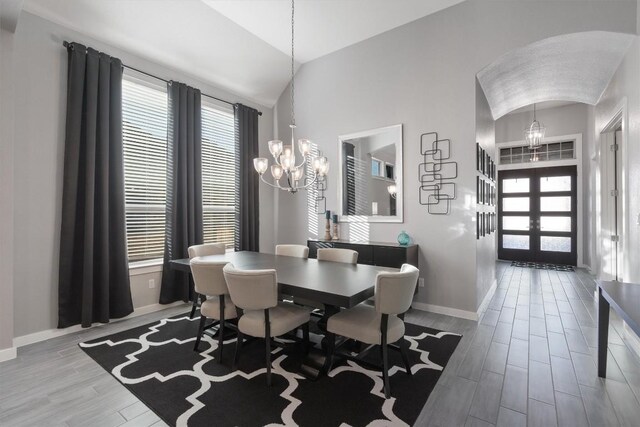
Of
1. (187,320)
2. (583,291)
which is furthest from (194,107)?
(583,291)

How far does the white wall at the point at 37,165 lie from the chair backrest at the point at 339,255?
2783 mm

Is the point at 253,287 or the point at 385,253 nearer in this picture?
the point at 253,287

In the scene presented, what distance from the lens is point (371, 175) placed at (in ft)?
14.6

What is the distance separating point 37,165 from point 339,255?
10.4 feet

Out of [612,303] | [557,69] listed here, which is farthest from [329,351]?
[557,69]

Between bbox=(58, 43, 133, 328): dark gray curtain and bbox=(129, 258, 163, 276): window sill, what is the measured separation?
240 mm

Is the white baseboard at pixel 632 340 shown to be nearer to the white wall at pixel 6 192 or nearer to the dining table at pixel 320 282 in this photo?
the dining table at pixel 320 282

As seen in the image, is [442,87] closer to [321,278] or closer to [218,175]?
[321,278]

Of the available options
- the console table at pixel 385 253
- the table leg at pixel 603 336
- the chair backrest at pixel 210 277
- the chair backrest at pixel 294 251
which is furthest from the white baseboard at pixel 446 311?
the chair backrest at pixel 210 277

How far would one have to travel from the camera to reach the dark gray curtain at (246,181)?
4930 millimetres

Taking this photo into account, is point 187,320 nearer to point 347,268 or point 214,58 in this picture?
point 347,268

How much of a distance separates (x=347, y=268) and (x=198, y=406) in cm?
156

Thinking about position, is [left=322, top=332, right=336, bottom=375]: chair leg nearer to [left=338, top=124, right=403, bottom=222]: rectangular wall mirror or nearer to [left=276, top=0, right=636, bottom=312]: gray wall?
[left=276, top=0, right=636, bottom=312]: gray wall

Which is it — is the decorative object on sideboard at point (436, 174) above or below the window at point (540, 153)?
below
